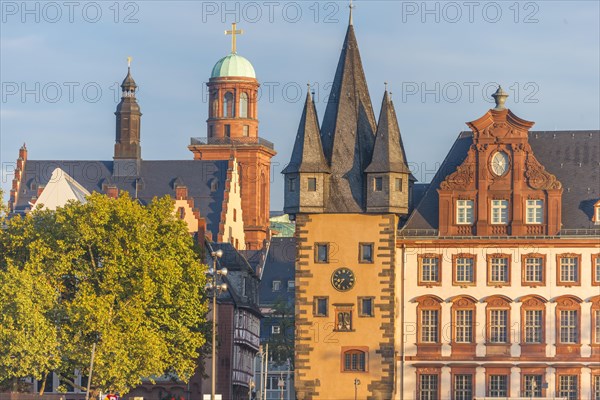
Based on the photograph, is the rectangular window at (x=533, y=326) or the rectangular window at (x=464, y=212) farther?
the rectangular window at (x=464, y=212)

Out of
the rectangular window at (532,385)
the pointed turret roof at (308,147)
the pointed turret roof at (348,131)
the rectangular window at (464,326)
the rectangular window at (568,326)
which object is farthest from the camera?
the pointed turret roof at (348,131)

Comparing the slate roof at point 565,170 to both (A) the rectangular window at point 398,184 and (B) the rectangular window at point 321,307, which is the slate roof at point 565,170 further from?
(B) the rectangular window at point 321,307

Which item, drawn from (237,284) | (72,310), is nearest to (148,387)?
(237,284)

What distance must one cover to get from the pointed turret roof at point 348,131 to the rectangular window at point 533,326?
1249cm

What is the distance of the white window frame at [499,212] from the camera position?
443ft

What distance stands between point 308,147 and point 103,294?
15809 mm

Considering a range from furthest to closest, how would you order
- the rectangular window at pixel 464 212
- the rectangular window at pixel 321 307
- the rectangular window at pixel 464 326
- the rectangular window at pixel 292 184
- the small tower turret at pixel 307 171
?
the rectangular window at pixel 292 184 < the small tower turret at pixel 307 171 < the rectangular window at pixel 464 212 < the rectangular window at pixel 321 307 < the rectangular window at pixel 464 326

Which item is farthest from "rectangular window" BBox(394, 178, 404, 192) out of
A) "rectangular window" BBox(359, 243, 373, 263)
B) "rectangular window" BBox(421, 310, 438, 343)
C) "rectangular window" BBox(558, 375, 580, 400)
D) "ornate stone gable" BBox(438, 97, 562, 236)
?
"rectangular window" BBox(558, 375, 580, 400)

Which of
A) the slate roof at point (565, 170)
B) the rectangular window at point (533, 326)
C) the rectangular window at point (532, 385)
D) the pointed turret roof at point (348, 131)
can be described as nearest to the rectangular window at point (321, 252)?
the pointed turret roof at point (348, 131)

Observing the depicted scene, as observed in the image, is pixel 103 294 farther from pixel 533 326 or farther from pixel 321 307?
pixel 533 326

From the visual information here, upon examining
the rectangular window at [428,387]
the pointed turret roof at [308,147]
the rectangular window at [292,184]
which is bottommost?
the rectangular window at [428,387]

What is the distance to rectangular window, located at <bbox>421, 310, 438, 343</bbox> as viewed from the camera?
134500 millimetres

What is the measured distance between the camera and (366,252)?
135 meters

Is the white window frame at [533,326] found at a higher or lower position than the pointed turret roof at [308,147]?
lower
